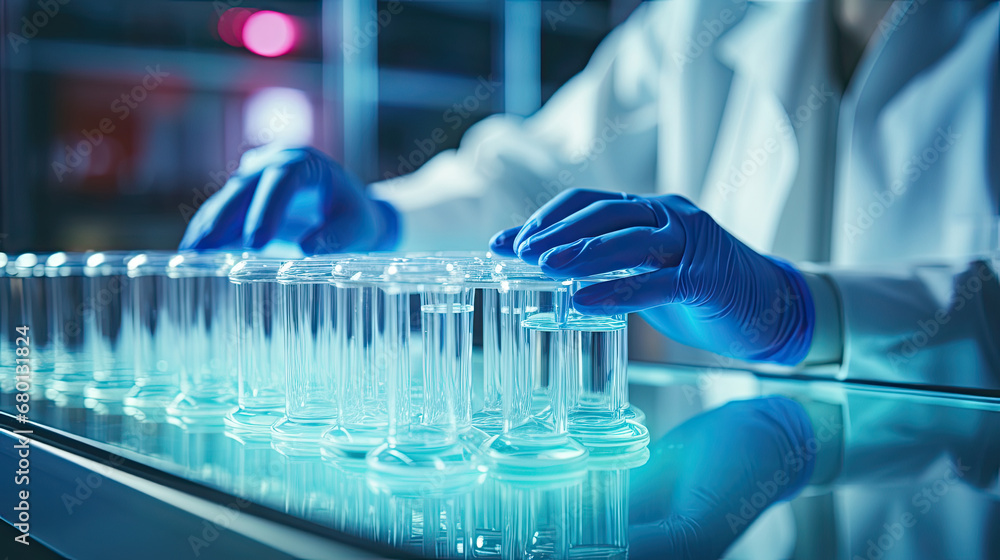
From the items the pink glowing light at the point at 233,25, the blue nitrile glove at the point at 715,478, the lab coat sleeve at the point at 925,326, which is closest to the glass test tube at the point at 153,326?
the blue nitrile glove at the point at 715,478

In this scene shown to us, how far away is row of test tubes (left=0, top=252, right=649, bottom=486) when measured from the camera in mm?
638

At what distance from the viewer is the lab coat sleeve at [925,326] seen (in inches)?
41.5

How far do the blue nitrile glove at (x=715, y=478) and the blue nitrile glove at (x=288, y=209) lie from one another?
0.67 meters

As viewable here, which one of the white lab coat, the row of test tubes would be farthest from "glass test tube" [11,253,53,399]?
the white lab coat

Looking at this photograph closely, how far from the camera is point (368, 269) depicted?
684 mm

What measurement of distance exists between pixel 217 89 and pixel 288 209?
2.55 meters

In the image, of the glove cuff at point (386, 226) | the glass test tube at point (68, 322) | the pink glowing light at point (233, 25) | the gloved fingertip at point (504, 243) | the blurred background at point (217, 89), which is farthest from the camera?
the pink glowing light at point (233, 25)

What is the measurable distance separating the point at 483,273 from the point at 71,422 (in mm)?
463

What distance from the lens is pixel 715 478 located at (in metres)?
0.63

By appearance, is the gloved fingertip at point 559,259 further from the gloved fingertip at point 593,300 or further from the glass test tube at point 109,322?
the glass test tube at point 109,322

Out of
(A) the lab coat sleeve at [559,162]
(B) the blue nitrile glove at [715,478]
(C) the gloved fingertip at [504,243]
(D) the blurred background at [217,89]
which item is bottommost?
(B) the blue nitrile glove at [715,478]

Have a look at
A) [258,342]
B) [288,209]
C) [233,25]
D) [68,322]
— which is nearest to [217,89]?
[233,25]

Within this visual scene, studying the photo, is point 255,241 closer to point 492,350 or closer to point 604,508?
point 492,350

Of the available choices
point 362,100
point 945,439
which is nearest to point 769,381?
point 945,439
